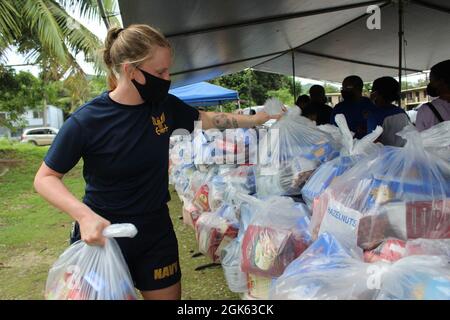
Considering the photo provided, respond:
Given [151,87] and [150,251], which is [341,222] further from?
[151,87]

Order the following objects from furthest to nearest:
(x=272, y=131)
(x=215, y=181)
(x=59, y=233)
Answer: (x=59, y=233), (x=215, y=181), (x=272, y=131)

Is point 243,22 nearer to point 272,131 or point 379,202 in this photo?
point 272,131

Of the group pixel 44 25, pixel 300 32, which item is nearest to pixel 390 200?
pixel 300 32

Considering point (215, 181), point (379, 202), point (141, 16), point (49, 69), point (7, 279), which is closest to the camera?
point (379, 202)

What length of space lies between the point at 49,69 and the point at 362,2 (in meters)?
9.81

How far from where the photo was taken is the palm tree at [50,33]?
9314 millimetres

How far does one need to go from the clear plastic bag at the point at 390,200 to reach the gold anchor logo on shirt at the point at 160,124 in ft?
2.25

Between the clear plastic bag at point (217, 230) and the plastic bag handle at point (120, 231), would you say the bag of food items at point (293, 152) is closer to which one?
the clear plastic bag at point (217, 230)

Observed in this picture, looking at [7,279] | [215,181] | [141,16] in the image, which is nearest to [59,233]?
[7,279]

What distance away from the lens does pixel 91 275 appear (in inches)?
49.2

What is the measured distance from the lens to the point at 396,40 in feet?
→ 17.5

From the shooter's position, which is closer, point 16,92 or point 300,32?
point 300,32

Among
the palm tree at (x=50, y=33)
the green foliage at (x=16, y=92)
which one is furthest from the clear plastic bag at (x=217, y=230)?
A: the green foliage at (x=16, y=92)

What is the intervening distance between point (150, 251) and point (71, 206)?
0.42 metres
